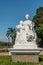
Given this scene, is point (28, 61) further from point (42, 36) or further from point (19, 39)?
point (42, 36)

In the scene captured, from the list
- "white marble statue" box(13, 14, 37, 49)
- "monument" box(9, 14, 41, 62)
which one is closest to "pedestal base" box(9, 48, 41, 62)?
"monument" box(9, 14, 41, 62)

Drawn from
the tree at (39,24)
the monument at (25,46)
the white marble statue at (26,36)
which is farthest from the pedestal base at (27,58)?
the tree at (39,24)

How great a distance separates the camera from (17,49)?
47.1 feet

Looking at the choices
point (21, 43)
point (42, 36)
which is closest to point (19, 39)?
point (21, 43)

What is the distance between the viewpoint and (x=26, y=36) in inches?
591

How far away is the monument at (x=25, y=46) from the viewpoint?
1427 cm

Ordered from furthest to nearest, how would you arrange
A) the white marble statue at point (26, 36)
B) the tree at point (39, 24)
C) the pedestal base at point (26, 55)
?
A: the tree at point (39, 24), the white marble statue at point (26, 36), the pedestal base at point (26, 55)

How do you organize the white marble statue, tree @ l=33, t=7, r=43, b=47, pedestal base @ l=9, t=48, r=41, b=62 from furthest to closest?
tree @ l=33, t=7, r=43, b=47
the white marble statue
pedestal base @ l=9, t=48, r=41, b=62

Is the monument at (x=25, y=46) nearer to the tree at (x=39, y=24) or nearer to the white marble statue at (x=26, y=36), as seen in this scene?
the white marble statue at (x=26, y=36)

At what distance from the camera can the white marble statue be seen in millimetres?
14672

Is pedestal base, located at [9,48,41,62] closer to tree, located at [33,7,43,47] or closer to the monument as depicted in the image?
the monument

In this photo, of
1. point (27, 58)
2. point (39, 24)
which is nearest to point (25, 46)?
point (27, 58)

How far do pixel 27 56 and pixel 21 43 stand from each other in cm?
93

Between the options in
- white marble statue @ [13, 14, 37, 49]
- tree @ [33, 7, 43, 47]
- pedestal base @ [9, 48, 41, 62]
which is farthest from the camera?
tree @ [33, 7, 43, 47]
